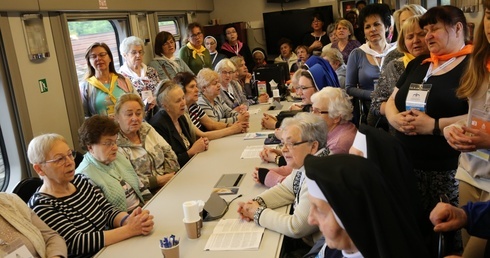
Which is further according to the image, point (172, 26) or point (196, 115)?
point (172, 26)

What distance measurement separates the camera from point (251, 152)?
3559 mm

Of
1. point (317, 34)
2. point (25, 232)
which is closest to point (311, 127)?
point (25, 232)

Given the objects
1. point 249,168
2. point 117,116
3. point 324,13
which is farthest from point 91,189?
point 324,13

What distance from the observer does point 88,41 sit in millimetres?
4652

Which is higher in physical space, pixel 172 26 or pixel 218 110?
pixel 172 26

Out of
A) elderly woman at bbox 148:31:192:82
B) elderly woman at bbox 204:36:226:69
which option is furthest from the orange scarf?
elderly woman at bbox 204:36:226:69

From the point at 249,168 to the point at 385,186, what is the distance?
2008mm

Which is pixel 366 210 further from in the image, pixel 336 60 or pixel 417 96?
pixel 336 60

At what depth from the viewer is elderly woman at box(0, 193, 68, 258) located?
78.7 inches

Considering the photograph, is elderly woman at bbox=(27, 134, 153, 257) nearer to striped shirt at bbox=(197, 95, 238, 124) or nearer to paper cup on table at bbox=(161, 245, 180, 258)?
paper cup on table at bbox=(161, 245, 180, 258)

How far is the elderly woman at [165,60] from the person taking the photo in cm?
532

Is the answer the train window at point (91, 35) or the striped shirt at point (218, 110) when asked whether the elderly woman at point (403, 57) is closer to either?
the striped shirt at point (218, 110)

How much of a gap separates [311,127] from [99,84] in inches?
92.7

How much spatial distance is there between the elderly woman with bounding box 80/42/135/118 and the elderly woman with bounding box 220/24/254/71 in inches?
155
